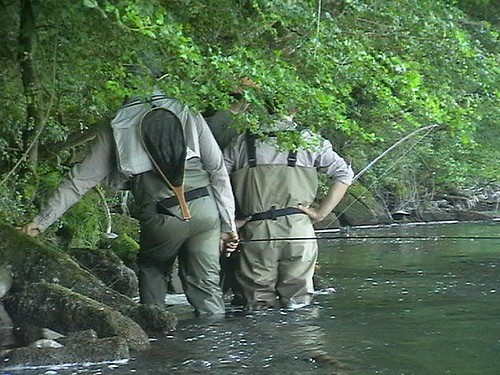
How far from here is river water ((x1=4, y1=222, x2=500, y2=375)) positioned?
518 cm

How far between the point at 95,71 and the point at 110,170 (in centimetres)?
149

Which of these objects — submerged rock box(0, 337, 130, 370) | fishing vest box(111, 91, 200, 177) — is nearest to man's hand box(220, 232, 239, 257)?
fishing vest box(111, 91, 200, 177)

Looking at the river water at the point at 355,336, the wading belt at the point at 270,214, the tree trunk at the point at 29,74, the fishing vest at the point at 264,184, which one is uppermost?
the tree trunk at the point at 29,74

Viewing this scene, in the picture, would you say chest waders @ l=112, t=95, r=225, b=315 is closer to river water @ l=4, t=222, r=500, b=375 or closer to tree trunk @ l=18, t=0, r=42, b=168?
river water @ l=4, t=222, r=500, b=375

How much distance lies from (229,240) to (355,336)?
1.14 m

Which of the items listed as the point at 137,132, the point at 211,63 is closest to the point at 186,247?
the point at 137,132

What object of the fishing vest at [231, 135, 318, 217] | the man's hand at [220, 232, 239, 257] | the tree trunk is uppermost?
the tree trunk

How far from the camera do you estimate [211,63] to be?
20.6ft

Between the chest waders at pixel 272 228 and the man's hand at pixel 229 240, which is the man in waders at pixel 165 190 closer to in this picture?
the man's hand at pixel 229 240

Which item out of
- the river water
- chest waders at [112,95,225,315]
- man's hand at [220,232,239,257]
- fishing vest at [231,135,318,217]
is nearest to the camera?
the river water

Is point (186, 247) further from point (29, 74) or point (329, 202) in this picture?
point (29, 74)

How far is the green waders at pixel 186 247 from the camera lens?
6371 mm

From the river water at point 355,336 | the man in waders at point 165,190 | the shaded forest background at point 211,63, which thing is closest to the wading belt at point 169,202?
the man in waders at point 165,190

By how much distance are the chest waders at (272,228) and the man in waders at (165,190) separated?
66 centimetres
